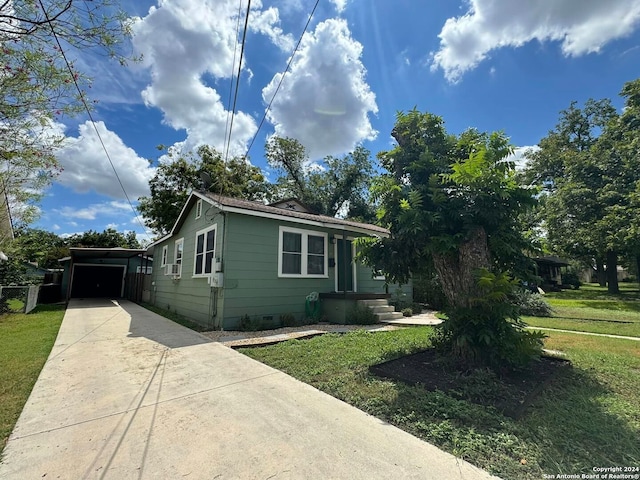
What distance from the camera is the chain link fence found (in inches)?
412

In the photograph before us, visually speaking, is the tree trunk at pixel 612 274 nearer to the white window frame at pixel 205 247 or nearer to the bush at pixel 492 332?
the bush at pixel 492 332

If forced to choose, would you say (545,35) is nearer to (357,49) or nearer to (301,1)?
(357,49)

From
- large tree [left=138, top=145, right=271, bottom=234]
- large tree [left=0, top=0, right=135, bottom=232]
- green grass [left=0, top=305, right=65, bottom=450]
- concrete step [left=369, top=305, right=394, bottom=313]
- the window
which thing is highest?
large tree [left=138, top=145, right=271, bottom=234]

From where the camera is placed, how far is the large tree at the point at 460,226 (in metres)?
3.87

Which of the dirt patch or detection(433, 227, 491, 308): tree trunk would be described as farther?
detection(433, 227, 491, 308): tree trunk

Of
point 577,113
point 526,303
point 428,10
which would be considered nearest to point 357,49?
point 428,10

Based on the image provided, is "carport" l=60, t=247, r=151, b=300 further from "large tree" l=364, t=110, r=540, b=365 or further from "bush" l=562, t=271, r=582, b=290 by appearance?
"bush" l=562, t=271, r=582, b=290

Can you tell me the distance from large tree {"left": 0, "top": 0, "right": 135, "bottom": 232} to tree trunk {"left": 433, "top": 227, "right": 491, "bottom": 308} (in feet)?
16.7

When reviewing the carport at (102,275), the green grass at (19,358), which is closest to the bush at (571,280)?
the green grass at (19,358)

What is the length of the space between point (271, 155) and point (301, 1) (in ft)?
73.7

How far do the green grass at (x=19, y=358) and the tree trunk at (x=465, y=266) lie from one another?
506 cm

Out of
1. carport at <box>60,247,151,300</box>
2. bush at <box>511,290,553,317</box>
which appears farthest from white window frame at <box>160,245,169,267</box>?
bush at <box>511,290,553,317</box>

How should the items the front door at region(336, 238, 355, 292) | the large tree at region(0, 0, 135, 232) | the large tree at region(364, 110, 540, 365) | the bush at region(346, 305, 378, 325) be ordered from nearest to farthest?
the large tree at region(0, 0, 135, 232) < the large tree at region(364, 110, 540, 365) < the bush at region(346, 305, 378, 325) < the front door at region(336, 238, 355, 292)

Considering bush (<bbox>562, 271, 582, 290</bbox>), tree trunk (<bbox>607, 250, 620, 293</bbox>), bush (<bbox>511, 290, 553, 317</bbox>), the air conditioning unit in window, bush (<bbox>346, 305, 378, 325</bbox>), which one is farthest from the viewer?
bush (<bbox>562, 271, 582, 290</bbox>)
